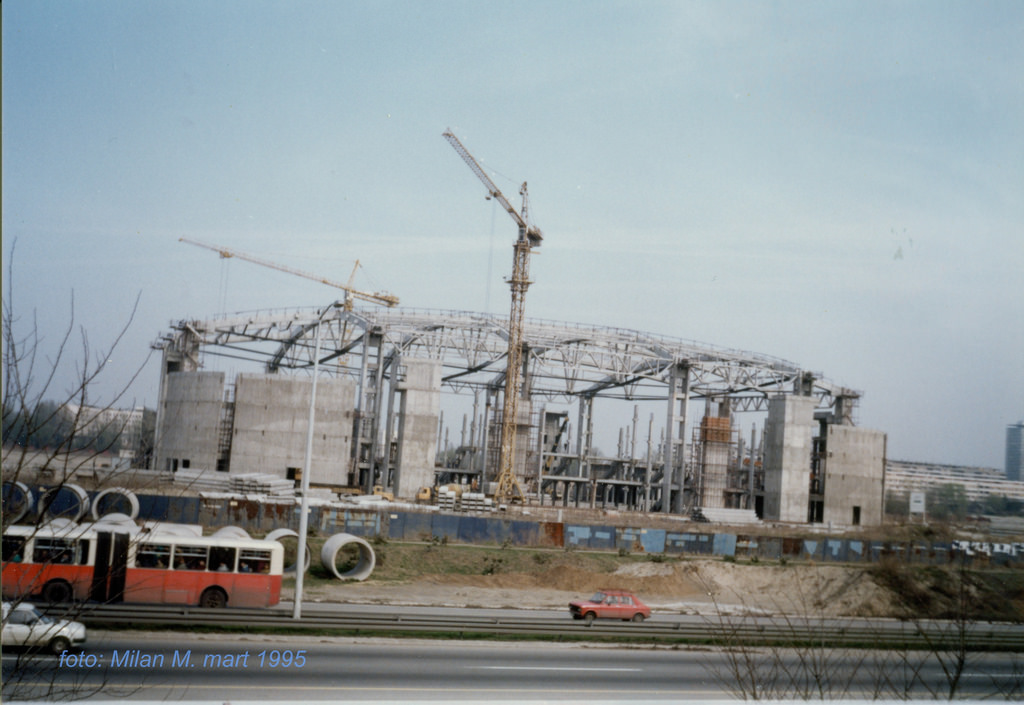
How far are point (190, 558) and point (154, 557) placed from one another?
481mm

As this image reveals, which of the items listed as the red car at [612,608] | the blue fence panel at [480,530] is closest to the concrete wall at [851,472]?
the blue fence panel at [480,530]

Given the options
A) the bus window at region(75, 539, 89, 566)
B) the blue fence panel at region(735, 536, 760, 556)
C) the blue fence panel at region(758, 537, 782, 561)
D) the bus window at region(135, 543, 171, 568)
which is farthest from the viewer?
the blue fence panel at region(735, 536, 760, 556)

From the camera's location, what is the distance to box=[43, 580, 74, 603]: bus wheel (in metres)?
8.98

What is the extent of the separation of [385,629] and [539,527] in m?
13.7

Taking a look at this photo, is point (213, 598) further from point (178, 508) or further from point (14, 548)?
point (178, 508)

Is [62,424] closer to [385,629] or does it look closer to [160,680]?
[160,680]

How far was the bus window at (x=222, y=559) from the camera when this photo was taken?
38.1ft

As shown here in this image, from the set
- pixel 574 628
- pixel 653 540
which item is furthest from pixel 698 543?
pixel 574 628

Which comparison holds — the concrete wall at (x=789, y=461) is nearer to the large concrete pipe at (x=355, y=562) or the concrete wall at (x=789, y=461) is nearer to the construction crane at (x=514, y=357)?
the construction crane at (x=514, y=357)

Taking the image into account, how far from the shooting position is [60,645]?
6.89 meters

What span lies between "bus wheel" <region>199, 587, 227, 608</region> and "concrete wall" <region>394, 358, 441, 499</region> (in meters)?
22.1

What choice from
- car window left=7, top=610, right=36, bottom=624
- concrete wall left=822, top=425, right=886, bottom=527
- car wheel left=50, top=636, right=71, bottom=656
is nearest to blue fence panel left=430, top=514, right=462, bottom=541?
concrete wall left=822, top=425, right=886, bottom=527

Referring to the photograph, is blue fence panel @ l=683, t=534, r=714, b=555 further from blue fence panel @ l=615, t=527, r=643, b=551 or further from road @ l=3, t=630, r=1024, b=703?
road @ l=3, t=630, r=1024, b=703

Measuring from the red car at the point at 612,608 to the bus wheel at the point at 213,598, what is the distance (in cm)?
603
